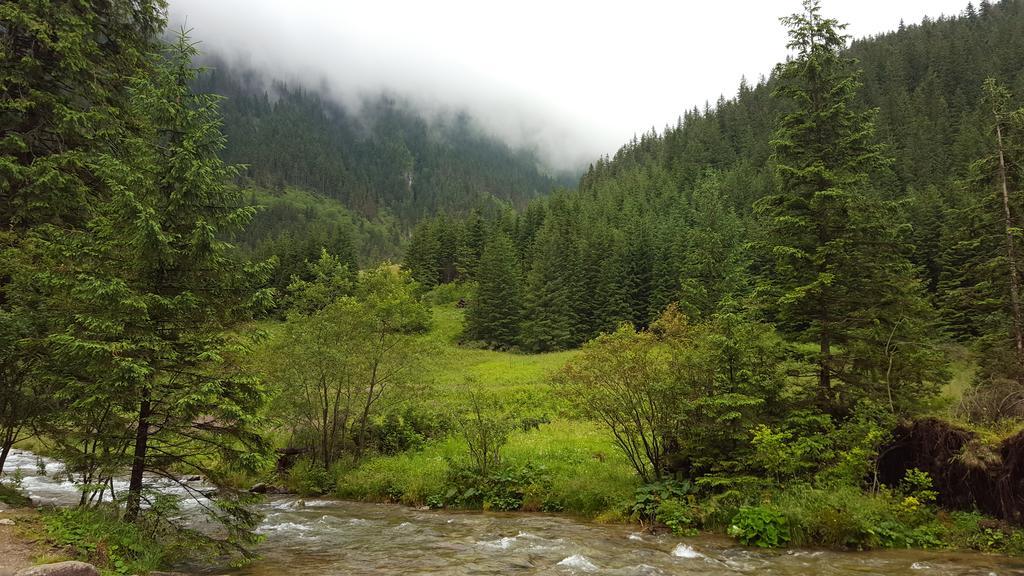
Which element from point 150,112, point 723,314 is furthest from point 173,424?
point 723,314

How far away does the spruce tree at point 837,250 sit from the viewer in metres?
16.0

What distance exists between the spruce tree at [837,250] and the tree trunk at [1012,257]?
3.60m

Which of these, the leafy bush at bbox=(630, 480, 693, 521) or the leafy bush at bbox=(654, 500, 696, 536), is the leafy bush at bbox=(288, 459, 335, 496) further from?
the leafy bush at bbox=(654, 500, 696, 536)

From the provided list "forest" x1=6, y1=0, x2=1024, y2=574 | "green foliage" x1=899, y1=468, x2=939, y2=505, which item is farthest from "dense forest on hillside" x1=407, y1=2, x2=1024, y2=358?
"green foliage" x1=899, y1=468, x2=939, y2=505

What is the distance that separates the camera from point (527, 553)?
1281cm

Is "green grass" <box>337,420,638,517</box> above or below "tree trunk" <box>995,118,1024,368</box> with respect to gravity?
below

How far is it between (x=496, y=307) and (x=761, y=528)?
58.4 meters

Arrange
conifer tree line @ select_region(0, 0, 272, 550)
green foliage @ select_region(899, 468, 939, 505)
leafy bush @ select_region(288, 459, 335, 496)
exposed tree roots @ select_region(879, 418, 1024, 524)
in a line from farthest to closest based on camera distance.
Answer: leafy bush @ select_region(288, 459, 335, 496)
green foliage @ select_region(899, 468, 939, 505)
exposed tree roots @ select_region(879, 418, 1024, 524)
conifer tree line @ select_region(0, 0, 272, 550)

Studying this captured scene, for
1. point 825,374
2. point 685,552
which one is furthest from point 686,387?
point 825,374

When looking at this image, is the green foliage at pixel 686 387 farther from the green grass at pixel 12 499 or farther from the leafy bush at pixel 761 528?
the green grass at pixel 12 499

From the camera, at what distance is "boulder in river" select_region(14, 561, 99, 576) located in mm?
6906

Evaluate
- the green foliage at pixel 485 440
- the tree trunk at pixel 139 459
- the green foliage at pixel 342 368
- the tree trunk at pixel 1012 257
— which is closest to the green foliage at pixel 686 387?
the green foliage at pixel 485 440

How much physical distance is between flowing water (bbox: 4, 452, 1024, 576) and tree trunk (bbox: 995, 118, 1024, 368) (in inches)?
449

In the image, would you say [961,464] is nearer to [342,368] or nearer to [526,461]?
[526,461]
